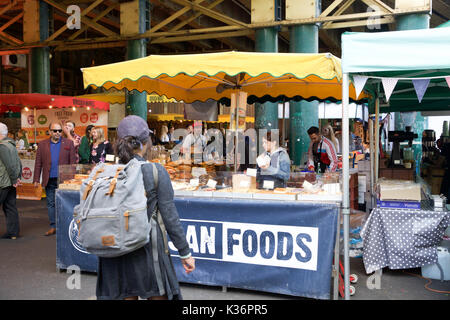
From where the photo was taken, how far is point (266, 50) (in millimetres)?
10672

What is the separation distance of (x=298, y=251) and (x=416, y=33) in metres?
2.35

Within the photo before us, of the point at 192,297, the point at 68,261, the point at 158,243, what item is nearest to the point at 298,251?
the point at 192,297

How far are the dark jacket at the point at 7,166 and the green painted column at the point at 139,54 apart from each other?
17.5 ft

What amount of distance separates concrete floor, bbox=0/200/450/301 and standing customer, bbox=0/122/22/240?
0.77 meters

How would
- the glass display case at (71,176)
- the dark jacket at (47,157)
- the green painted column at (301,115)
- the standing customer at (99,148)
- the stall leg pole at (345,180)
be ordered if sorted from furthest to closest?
the green painted column at (301,115) → the standing customer at (99,148) → the dark jacket at (47,157) → the glass display case at (71,176) → the stall leg pole at (345,180)

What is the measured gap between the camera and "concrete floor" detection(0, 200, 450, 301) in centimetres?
444

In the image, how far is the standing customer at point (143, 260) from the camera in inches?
98.3

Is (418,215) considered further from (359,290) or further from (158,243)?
(158,243)

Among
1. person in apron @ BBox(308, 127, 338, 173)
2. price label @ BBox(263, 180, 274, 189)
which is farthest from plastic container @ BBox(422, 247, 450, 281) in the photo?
person in apron @ BBox(308, 127, 338, 173)

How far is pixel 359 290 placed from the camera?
4.66 meters
